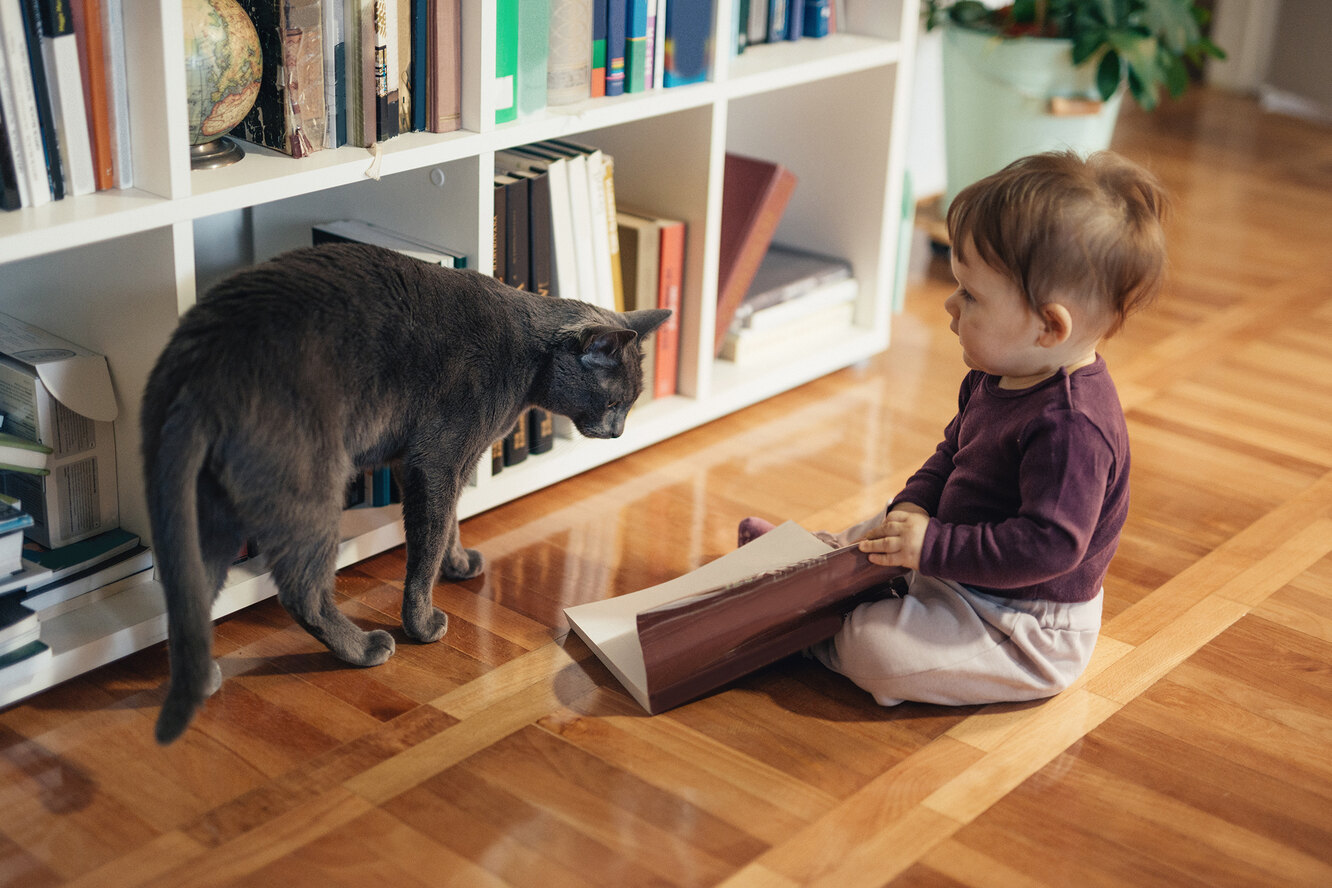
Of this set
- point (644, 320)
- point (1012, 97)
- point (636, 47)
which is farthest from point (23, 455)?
point (1012, 97)

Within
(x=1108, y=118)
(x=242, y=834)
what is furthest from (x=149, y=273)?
(x=1108, y=118)

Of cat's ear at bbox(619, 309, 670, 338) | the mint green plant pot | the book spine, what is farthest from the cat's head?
the mint green plant pot

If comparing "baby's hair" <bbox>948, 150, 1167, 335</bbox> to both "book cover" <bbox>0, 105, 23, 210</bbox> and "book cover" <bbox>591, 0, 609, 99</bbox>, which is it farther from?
"book cover" <bbox>0, 105, 23, 210</bbox>

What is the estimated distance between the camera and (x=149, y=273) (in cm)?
121

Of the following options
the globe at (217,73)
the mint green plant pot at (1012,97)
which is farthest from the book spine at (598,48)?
the mint green plant pot at (1012,97)

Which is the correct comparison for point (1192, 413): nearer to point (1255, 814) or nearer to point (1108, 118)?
point (1108, 118)

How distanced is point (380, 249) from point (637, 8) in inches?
21.8

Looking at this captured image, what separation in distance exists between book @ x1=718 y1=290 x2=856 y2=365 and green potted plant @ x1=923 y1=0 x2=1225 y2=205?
1.72ft

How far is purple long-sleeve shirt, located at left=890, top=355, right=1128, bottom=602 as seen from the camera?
3.80ft

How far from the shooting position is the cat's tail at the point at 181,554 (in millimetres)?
1038

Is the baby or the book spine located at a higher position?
the book spine

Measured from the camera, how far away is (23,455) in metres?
1.23

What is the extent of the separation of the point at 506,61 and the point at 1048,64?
1.25m

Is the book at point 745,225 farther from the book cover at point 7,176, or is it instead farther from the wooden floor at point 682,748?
the book cover at point 7,176
